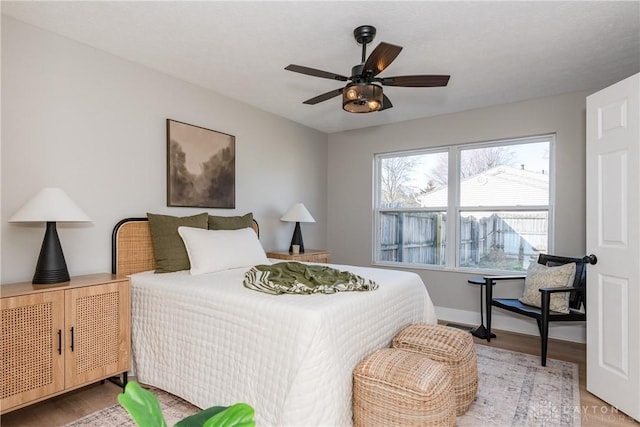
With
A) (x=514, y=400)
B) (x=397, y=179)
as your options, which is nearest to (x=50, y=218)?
(x=514, y=400)

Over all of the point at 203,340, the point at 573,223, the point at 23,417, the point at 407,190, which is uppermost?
the point at 407,190

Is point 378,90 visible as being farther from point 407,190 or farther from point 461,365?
point 407,190

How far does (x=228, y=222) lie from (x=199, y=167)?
605 millimetres

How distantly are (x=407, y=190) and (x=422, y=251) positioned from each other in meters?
0.83

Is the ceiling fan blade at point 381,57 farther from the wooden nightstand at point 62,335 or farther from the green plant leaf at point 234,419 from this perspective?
the wooden nightstand at point 62,335

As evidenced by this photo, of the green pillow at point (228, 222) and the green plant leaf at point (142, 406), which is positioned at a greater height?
the green pillow at point (228, 222)

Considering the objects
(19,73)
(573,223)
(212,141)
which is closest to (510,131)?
(573,223)

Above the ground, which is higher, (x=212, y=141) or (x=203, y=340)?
(x=212, y=141)

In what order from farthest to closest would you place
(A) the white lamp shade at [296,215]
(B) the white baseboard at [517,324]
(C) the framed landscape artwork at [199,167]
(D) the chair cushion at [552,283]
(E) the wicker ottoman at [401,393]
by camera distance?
(A) the white lamp shade at [296,215]
(B) the white baseboard at [517,324]
(C) the framed landscape artwork at [199,167]
(D) the chair cushion at [552,283]
(E) the wicker ottoman at [401,393]

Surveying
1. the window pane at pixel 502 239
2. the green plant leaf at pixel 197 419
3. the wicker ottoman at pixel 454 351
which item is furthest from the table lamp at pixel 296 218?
the green plant leaf at pixel 197 419

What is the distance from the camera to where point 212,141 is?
11.7 feet

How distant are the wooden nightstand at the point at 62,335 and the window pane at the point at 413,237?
3.32m

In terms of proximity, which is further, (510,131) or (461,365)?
(510,131)

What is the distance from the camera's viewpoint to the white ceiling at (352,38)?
7.14ft
